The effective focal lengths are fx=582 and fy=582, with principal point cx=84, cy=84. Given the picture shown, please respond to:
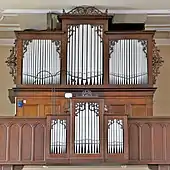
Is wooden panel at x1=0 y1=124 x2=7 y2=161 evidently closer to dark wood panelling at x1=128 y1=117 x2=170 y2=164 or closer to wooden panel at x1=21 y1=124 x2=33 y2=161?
wooden panel at x1=21 y1=124 x2=33 y2=161

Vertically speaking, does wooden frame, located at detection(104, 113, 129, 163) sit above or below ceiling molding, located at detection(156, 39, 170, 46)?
below

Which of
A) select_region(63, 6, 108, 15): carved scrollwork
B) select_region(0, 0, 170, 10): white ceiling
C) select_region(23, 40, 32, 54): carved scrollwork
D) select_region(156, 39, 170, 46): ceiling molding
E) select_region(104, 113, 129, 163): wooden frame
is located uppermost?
select_region(0, 0, 170, 10): white ceiling

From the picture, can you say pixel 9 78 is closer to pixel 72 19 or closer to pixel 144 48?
pixel 72 19

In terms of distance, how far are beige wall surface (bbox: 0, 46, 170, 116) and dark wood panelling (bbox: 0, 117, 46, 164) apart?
3376mm

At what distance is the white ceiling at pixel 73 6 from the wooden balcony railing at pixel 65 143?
2.85 m

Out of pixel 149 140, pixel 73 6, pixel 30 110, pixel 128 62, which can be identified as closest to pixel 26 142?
pixel 30 110

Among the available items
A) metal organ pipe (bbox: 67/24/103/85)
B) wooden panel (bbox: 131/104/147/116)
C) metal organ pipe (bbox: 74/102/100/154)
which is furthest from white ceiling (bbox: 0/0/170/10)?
metal organ pipe (bbox: 74/102/100/154)

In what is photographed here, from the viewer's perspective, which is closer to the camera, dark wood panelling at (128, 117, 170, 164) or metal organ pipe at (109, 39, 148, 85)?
dark wood panelling at (128, 117, 170, 164)

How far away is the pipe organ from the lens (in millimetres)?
Result: 11305

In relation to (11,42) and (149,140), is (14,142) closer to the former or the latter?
(149,140)

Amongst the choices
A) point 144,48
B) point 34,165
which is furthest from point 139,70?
point 34,165

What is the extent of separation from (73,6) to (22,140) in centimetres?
338

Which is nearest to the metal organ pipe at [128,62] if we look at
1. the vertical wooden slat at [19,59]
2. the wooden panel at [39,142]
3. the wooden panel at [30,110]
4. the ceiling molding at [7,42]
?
the wooden panel at [30,110]

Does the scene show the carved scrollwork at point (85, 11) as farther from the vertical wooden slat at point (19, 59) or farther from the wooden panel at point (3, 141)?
the wooden panel at point (3, 141)
